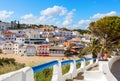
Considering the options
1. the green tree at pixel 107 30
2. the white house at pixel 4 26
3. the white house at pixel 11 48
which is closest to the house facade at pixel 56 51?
the white house at pixel 11 48

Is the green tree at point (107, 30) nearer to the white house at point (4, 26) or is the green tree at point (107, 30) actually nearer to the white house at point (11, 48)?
the white house at point (11, 48)

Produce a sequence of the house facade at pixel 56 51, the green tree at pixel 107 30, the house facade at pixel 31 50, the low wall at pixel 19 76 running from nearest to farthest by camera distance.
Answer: the low wall at pixel 19 76 → the green tree at pixel 107 30 → the house facade at pixel 56 51 → the house facade at pixel 31 50

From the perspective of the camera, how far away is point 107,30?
3994 cm

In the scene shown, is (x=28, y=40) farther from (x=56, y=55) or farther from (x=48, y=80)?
(x=48, y=80)

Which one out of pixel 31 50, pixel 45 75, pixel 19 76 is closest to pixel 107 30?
pixel 45 75

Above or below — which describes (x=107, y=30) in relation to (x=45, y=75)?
above

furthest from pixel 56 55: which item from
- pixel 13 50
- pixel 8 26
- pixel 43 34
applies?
pixel 8 26

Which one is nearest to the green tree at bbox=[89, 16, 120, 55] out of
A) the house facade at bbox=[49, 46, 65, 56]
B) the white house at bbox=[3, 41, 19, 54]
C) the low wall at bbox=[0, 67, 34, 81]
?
the low wall at bbox=[0, 67, 34, 81]

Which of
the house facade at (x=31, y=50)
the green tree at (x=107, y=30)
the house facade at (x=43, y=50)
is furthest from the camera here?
the house facade at (x=31, y=50)

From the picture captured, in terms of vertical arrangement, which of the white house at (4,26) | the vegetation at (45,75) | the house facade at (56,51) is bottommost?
the house facade at (56,51)

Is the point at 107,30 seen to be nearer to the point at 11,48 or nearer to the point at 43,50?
the point at 43,50

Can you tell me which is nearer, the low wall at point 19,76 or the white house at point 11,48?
the low wall at point 19,76

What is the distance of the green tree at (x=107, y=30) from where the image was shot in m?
39.3

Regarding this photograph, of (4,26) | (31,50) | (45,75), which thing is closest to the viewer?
(45,75)
